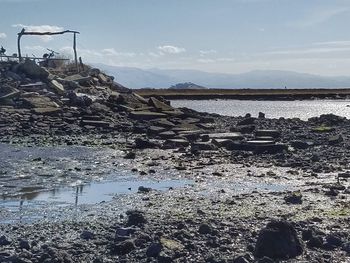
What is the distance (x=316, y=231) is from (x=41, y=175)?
906 centimetres

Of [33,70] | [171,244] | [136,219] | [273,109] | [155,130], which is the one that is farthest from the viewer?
[273,109]

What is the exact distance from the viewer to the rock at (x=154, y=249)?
895 centimetres

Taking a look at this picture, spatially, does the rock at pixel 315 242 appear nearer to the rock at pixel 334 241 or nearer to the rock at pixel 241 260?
the rock at pixel 334 241

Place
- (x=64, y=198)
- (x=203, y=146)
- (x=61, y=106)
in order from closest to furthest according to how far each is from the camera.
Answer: (x=64, y=198) → (x=203, y=146) → (x=61, y=106)

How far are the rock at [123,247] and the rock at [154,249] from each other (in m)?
0.27

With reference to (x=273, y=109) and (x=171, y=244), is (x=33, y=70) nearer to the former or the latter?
(x=273, y=109)

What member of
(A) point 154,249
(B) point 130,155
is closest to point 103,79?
(B) point 130,155

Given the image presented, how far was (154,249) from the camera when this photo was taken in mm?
9000

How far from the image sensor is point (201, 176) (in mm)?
17172

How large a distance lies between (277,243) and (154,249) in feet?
5.34

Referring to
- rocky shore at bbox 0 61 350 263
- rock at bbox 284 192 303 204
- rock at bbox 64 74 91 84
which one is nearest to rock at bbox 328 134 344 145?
rocky shore at bbox 0 61 350 263

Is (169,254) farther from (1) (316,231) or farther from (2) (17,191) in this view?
(2) (17,191)

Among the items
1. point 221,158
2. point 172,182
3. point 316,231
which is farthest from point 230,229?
point 221,158

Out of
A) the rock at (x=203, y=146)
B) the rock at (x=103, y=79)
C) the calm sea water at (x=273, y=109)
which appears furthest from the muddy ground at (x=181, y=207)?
Answer: the calm sea water at (x=273, y=109)
